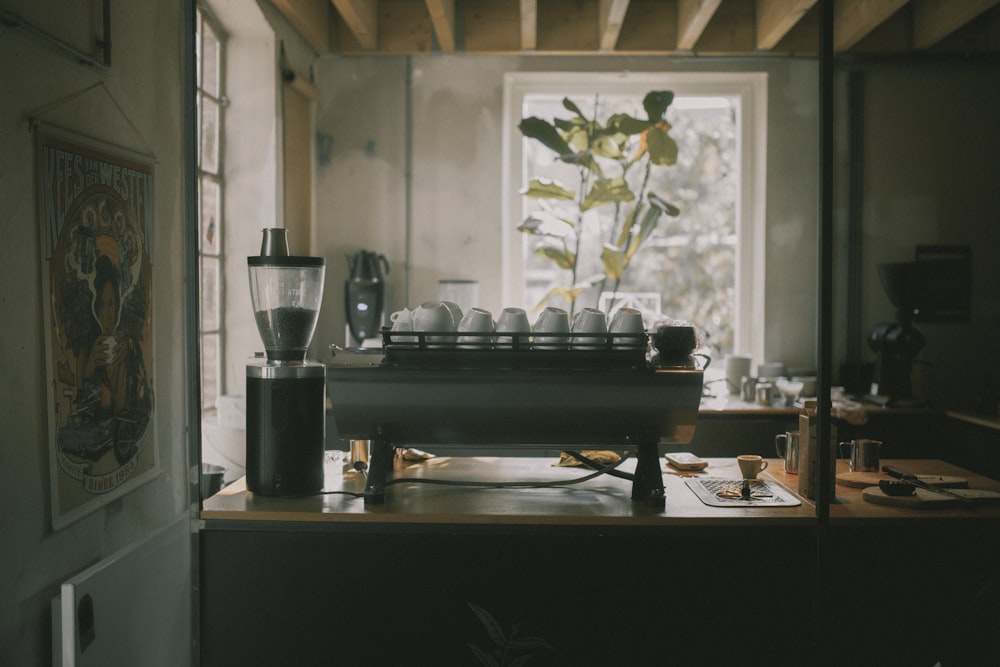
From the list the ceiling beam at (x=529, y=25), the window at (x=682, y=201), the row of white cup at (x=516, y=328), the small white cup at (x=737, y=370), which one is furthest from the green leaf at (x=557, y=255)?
the row of white cup at (x=516, y=328)

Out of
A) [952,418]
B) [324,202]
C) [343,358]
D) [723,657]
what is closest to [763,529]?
[723,657]

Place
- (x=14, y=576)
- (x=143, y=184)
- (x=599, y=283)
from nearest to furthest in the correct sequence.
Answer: (x=14, y=576), (x=143, y=184), (x=599, y=283)

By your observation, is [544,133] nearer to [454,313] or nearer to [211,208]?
[211,208]

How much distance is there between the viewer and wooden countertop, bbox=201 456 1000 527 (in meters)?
1.74

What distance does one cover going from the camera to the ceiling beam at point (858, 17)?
Result: 349cm

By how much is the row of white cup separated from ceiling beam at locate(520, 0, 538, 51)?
2.23 metres

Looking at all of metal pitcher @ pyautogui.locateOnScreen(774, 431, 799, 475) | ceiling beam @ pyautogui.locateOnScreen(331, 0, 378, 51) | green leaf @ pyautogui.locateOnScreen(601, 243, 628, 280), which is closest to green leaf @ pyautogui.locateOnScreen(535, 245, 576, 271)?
green leaf @ pyautogui.locateOnScreen(601, 243, 628, 280)

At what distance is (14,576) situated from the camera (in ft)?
5.34

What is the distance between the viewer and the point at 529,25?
3812mm

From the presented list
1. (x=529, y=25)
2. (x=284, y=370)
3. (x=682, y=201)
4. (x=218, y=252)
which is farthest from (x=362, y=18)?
(x=284, y=370)

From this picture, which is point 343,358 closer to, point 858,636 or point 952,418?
point 858,636

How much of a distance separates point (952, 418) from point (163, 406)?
336cm

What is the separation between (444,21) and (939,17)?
2.50m

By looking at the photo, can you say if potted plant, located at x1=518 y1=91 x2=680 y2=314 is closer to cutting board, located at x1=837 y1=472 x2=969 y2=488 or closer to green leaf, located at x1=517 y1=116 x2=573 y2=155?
green leaf, located at x1=517 y1=116 x2=573 y2=155
